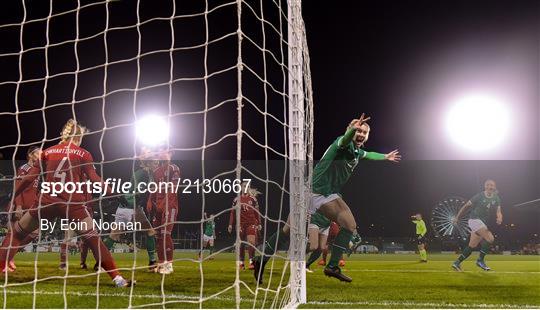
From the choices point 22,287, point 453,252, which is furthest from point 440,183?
point 22,287

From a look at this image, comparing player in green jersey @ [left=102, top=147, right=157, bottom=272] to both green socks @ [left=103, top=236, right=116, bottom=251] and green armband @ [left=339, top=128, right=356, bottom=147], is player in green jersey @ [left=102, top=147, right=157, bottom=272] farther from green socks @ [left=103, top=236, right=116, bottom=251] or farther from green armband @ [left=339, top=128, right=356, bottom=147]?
green armband @ [left=339, top=128, right=356, bottom=147]

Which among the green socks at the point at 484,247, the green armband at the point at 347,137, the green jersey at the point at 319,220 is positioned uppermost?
the green armband at the point at 347,137

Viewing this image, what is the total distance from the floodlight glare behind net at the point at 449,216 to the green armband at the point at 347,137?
698 centimetres

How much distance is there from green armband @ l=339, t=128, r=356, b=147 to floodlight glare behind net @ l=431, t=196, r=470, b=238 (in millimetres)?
6984

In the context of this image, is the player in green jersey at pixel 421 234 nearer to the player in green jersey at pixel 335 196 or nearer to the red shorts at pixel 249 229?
the red shorts at pixel 249 229

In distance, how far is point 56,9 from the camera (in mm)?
8562

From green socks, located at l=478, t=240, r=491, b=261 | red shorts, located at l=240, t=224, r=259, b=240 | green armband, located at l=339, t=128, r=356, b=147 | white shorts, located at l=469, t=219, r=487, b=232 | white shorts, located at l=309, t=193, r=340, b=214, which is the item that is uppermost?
green armband, located at l=339, t=128, r=356, b=147

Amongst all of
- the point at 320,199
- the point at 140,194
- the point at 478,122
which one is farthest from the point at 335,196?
the point at 478,122

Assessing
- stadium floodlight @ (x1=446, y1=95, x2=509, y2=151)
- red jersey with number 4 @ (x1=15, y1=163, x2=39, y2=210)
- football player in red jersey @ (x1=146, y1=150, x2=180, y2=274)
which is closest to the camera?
red jersey with number 4 @ (x1=15, y1=163, x2=39, y2=210)

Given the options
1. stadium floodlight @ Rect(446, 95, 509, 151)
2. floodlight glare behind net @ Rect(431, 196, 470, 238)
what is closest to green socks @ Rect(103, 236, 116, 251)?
stadium floodlight @ Rect(446, 95, 509, 151)

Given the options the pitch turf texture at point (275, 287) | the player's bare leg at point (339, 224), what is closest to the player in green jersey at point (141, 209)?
the pitch turf texture at point (275, 287)

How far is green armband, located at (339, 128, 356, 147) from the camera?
4.62 m

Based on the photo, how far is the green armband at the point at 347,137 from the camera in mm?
4623

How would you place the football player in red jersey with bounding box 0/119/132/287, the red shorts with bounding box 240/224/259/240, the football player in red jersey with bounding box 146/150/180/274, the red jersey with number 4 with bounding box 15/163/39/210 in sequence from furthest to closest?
the red shorts with bounding box 240/224/259/240 < the football player in red jersey with bounding box 146/150/180/274 < the red jersey with number 4 with bounding box 15/163/39/210 < the football player in red jersey with bounding box 0/119/132/287
